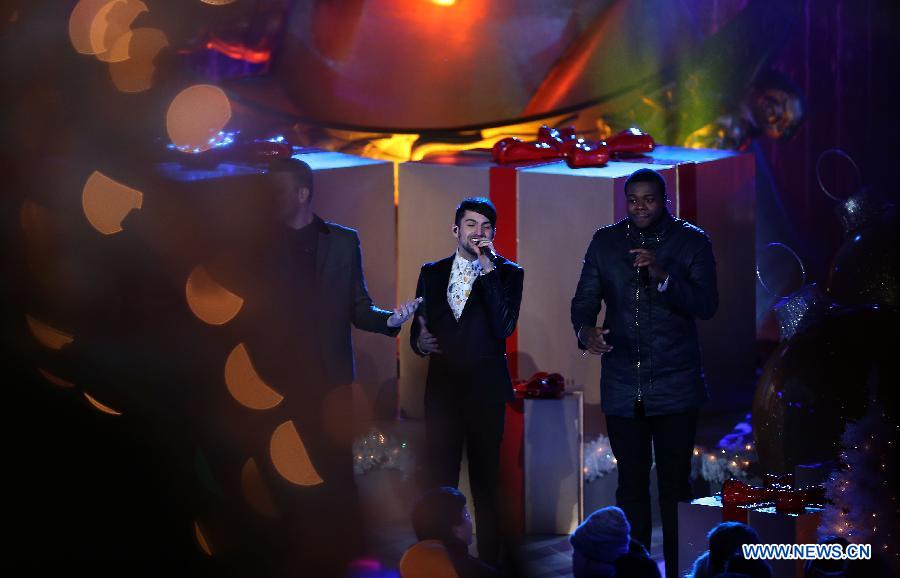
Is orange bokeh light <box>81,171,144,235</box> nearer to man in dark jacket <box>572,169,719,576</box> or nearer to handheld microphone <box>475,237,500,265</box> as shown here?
handheld microphone <box>475,237,500,265</box>

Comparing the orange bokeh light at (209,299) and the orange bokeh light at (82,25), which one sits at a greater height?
the orange bokeh light at (82,25)

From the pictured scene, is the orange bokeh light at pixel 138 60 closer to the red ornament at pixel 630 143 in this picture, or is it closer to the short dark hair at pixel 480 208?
the short dark hair at pixel 480 208

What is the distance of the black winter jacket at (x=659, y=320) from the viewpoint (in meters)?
4.79

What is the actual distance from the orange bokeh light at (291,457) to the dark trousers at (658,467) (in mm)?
1297

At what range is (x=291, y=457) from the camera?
18.2 feet

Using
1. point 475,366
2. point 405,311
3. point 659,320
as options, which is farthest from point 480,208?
point 659,320

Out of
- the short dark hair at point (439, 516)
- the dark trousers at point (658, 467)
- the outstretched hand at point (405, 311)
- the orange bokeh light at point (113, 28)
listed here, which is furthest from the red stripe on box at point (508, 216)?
the short dark hair at point (439, 516)

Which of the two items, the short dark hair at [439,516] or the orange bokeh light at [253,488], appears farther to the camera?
the orange bokeh light at [253,488]

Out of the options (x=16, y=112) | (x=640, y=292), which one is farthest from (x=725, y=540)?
(x=16, y=112)

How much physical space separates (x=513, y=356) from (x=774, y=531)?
6.16 feet

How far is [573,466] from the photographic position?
5723 mm

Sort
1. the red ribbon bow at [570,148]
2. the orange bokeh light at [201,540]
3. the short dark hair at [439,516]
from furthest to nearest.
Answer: the red ribbon bow at [570,148] < the orange bokeh light at [201,540] < the short dark hair at [439,516]

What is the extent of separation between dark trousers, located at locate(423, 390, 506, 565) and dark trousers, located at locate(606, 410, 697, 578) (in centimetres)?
44

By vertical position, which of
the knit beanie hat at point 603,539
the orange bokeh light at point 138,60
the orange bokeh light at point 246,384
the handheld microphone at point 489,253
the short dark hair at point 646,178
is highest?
the orange bokeh light at point 138,60
